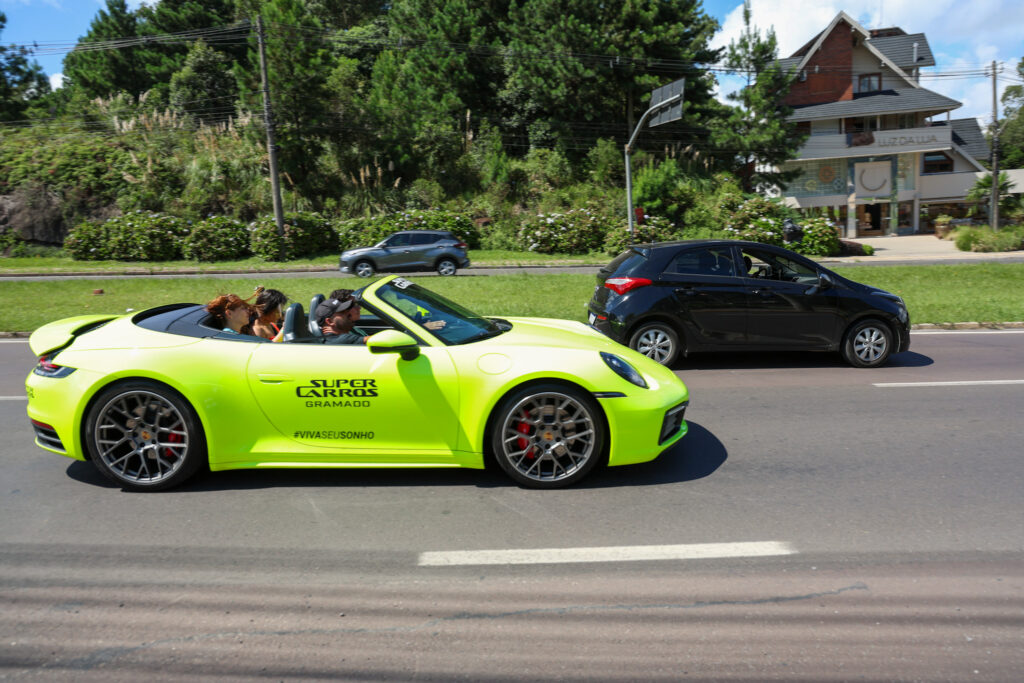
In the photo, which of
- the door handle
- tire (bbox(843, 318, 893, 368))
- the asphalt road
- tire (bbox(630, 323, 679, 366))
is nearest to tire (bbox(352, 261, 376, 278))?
tire (bbox(630, 323, 679, 366))

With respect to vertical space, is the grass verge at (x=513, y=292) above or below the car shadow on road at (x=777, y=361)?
above

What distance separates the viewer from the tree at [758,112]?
1604 inches

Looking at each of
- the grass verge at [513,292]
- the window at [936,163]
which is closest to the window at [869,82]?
the window at [936,163]

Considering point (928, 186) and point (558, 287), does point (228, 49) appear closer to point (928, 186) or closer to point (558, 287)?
point (558, 287)

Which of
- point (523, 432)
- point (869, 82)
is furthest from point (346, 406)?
point (869, 82)

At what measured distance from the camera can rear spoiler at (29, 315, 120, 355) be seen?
4965mm

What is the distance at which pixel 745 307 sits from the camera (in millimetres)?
8688

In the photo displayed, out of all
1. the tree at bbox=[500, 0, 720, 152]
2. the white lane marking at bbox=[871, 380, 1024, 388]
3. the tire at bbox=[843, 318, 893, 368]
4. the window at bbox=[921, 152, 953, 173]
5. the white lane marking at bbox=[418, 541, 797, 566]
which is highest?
the tree at bbox=[500, 0, 720, 152]

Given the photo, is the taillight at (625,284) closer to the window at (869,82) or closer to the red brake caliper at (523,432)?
the red brake caliper at (523,432)

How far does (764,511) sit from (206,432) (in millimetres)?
3564

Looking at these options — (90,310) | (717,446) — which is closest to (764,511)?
(717,446)

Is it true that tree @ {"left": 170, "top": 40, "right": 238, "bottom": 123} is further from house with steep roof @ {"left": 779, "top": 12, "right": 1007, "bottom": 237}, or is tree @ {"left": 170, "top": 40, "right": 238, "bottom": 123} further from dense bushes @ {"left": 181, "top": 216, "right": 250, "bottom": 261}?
house with steep roof @ {"left": 779, "top": 12, "right": 1007, "bottom": 237}

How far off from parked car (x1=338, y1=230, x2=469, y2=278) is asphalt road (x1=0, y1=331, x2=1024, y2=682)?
18652 millimetres

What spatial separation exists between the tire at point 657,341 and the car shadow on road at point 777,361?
26 centimetres
